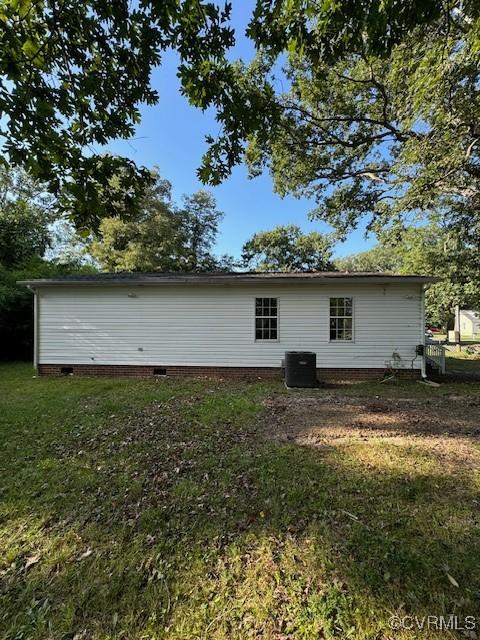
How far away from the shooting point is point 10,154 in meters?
2.42

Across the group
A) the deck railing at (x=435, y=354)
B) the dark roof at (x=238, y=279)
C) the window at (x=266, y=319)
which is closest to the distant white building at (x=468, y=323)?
the deck railing at (x=435, y=354)

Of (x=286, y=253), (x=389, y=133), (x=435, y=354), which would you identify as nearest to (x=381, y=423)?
(x=435, y=354)

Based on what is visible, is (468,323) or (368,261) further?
(368,261)

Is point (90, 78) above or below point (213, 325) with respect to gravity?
above

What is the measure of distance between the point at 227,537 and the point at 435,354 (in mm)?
10442

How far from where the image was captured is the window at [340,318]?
9.62m

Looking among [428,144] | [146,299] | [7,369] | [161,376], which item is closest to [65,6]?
[428,144]

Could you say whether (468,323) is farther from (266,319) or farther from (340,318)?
(266,319)

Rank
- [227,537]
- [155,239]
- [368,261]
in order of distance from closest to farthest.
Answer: [227,537], [155,239], [368,261]

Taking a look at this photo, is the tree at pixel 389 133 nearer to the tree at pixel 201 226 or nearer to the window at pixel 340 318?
the window at pixel 340 318

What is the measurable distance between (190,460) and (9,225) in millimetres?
17926

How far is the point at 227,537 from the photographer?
2.65 metres

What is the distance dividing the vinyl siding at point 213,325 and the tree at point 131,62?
22.0 feet

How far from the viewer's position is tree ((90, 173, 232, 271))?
2183 cm
